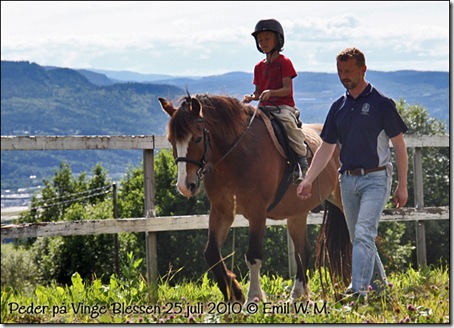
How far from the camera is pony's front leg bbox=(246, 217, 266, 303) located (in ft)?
19.6

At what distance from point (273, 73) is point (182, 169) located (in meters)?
1.36

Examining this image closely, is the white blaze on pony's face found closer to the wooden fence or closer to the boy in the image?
the boy

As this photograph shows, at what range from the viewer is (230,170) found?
20.3ft

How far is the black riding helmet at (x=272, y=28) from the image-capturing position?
20.3 ft

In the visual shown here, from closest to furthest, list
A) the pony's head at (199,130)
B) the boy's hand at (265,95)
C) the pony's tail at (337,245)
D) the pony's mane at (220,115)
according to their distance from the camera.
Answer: the pony's head at (199,130) → the pony's mane at (220,115) → the boy's hand at (265,95) → the pony's tail at (337,245)

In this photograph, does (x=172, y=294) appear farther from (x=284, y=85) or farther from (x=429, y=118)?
(x=429, y=118)

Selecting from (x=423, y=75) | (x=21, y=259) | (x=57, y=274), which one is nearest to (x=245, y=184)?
(x=57, y=274)

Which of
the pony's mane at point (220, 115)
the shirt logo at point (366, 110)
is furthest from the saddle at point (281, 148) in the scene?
the shirt logo at point (366, 110)

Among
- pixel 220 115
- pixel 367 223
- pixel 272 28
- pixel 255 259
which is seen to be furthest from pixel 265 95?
pixel 367 223

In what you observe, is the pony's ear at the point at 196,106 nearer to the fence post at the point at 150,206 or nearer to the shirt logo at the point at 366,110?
the shirt logo at the point at 366,110

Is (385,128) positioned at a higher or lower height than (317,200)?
higher

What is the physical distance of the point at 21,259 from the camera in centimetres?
6228

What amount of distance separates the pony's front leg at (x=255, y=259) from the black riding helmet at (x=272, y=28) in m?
1.52

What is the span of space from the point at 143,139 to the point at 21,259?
5709cm
